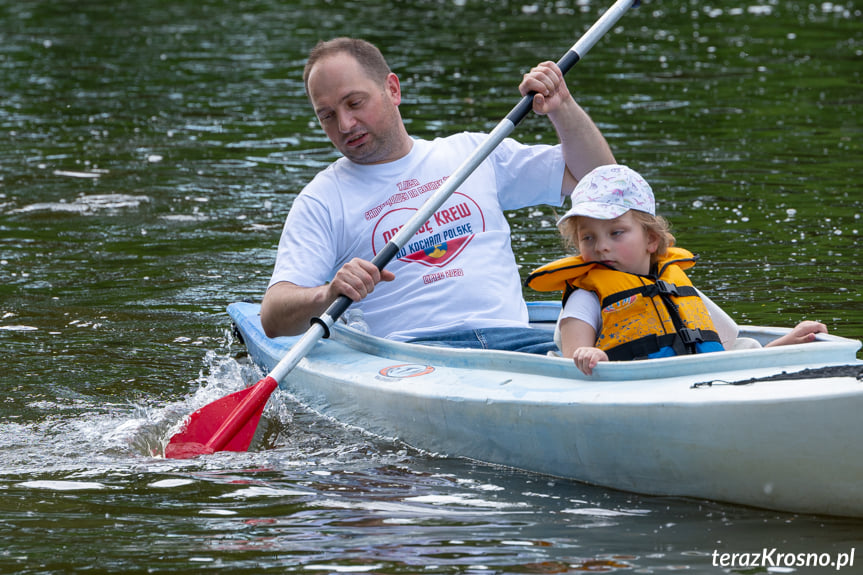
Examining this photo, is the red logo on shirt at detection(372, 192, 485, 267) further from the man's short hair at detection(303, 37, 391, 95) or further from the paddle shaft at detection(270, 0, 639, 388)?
the man's short hair at detection(303, 37, 391, 95)

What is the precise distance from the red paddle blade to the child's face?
1.21 meters

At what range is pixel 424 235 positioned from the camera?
166 inches

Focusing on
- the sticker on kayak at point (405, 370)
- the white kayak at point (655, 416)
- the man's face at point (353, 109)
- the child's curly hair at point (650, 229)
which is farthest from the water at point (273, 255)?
the man's face at point (353, 109)

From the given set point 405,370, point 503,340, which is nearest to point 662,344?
point 503,340

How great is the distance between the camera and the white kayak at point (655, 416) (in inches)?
122

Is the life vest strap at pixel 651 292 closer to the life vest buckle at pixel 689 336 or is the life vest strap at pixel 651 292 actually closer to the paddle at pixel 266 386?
the life vest buckle at pixel 689 336

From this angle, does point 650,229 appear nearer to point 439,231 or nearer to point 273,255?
point 439,231

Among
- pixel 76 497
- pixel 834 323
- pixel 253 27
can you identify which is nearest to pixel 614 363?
pixel 76 497

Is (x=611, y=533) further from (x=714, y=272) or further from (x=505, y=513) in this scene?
(x=714, y=272)

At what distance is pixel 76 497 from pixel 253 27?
50.0 feet

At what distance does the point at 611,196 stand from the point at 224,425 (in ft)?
4.87

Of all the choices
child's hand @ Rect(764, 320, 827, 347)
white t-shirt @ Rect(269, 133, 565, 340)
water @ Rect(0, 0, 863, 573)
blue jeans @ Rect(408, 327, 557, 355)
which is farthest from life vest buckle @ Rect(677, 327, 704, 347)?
white t-shirt @ Rect(269, 133, 565, 340)

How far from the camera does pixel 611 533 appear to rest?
10.6 ft

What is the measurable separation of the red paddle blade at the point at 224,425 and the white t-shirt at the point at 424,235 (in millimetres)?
385
